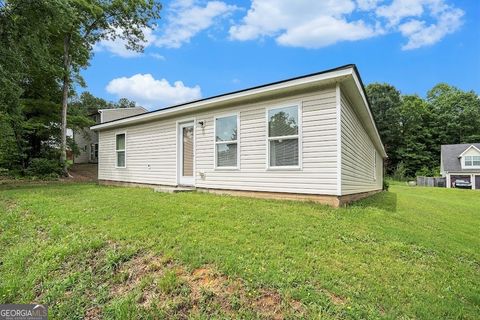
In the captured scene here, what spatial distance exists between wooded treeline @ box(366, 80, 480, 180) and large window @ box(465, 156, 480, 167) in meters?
6.31

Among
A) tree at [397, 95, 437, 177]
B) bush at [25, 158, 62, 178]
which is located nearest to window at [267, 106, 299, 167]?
bush at [25, 158, 62, 178]

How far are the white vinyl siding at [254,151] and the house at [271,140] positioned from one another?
0.9 inches

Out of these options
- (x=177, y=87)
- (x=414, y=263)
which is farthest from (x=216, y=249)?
(x=177, y=87)

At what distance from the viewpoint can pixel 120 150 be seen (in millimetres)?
12203

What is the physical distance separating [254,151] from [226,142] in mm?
1036

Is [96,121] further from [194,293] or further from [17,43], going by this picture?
[194,293]

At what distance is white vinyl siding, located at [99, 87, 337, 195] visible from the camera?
6383mm

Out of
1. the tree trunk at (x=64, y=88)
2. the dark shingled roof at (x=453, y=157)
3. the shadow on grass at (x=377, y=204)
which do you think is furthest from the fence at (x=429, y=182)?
the tree trunk at (x=64, y=88)

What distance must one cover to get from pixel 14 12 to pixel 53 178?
26.2ft

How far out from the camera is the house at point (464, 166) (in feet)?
99.8

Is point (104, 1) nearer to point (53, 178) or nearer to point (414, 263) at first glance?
point (53, 178)

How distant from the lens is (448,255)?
4391mm

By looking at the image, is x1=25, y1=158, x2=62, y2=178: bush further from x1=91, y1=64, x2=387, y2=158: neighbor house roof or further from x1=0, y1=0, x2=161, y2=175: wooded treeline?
x1=91, y1=64, x2=387, y2=158: neighbor house roof

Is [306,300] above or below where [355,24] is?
below
